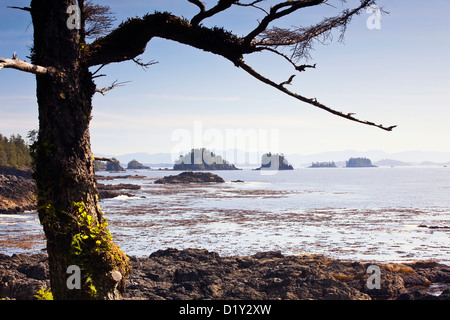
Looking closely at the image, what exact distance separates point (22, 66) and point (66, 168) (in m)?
1.47

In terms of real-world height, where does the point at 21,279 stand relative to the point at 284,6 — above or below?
below

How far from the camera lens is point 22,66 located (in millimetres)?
5168

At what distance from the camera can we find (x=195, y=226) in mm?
30656

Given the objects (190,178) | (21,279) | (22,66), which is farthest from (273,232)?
(190,178)

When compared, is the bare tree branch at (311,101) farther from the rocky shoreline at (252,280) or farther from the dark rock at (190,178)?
the dark rock at (190,178)

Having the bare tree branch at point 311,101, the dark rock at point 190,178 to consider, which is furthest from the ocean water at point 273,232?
the dark rock at point 190,178

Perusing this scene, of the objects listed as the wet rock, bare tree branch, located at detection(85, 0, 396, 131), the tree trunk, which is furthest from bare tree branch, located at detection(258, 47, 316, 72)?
the wet rock

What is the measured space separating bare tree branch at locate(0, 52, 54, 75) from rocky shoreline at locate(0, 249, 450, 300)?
750 cm

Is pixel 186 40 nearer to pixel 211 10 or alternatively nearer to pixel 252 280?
pixel 211 10

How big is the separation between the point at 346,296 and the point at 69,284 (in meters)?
7.89

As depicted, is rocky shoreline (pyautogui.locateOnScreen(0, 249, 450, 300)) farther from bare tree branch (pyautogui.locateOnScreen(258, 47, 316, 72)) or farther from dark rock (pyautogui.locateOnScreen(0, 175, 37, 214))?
dark rock (pyautogui.locateOnScreen(0, 175, 37, 214))

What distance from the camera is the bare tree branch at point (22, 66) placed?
15.8 ft
